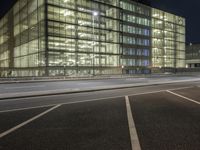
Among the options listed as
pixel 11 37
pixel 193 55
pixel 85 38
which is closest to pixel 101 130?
pixel 85 38

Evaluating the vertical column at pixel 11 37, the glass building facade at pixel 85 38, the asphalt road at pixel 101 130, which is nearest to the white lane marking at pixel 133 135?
the asphalt road at pixel 101 130

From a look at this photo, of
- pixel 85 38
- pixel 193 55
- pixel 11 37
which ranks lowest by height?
pixel 193 55

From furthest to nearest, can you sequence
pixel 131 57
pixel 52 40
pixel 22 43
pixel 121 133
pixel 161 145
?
1. pixel 131 57
2. pixel 22 43
3. pixel 52 40
4. pixel 121 133
5. pixel 161 145

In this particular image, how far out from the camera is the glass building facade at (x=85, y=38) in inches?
2025

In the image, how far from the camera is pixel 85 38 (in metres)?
57.2

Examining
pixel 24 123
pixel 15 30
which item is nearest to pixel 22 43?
pixel 15 30

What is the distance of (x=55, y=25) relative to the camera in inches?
2034

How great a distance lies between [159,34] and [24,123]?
277 feet

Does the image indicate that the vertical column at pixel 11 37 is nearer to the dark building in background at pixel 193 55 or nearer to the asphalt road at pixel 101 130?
the asphalt road at pixel 101 130

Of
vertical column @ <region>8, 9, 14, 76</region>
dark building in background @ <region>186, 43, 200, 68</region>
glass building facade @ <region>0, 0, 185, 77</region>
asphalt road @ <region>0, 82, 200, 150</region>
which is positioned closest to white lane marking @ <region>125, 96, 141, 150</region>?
asphalt road @ <region>0, 82, 200, 150</region>

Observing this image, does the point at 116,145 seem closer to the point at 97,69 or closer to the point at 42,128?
the point at 42,128

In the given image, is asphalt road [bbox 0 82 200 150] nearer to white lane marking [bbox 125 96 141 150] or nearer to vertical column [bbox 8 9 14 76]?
white lane marking [bbox 125 96 141 150]

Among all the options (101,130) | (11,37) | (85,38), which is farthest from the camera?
(11,37)

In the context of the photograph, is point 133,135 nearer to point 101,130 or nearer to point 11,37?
point 101,130
